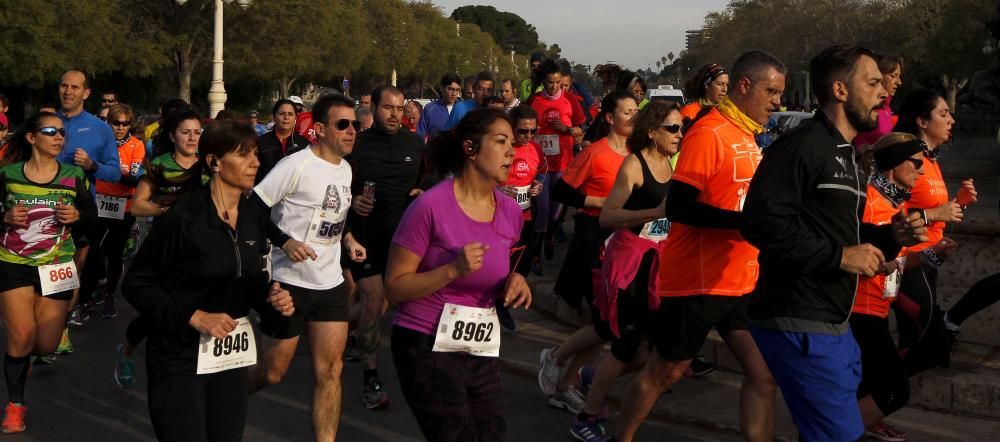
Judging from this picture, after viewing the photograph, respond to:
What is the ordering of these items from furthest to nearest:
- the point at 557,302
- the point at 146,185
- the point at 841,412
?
the point at 557,302, the point at 146,185, the point at 841,412

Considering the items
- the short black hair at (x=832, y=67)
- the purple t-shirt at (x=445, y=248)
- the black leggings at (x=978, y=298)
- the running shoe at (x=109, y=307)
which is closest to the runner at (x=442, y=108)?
the running shoe at (x=109, y=307)

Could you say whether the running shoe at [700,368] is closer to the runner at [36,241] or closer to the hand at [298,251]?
the hand at [298,251]

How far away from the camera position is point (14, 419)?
625cm

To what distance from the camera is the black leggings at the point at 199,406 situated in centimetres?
427

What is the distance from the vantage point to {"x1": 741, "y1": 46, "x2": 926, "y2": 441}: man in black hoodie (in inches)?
152

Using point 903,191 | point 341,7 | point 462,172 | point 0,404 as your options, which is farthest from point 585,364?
point 341,7

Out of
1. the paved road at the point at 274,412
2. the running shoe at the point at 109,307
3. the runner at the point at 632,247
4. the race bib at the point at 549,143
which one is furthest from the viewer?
the race bib at the point at 549,143

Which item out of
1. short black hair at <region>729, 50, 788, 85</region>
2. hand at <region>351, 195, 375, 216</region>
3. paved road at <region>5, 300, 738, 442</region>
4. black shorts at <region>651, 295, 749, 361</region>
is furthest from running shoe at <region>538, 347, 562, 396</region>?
short black hair at <region>729, 50, 788, 85</region>

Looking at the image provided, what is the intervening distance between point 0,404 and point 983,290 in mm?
5615

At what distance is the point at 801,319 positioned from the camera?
398cm

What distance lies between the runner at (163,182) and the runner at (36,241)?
1.45ft

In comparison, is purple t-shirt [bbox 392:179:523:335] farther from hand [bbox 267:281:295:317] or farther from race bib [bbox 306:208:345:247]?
race bib [bbox 306:208:345:247]

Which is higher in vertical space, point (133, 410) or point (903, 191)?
point (903, 191)

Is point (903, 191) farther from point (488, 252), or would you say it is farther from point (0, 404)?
point (0, 404)
